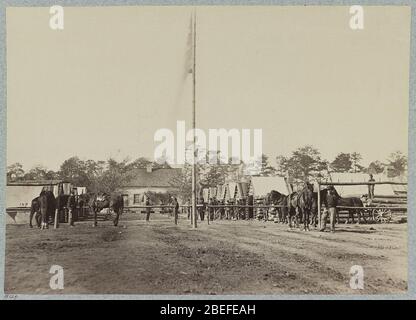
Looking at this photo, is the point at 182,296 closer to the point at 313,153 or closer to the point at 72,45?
the point at 313,153

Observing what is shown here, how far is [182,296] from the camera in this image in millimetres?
7320

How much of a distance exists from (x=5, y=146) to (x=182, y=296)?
2955 mm

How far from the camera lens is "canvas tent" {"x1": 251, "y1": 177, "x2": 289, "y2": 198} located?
762 centimetres

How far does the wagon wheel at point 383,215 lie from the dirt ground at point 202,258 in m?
0.08

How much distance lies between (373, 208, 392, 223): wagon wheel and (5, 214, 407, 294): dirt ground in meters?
0.08

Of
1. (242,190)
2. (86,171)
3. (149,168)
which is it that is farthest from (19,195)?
(242,190)

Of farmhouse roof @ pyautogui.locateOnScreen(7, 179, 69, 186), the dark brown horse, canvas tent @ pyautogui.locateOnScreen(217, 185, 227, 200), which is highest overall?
farmhouse roof @ pyautogui.locateOnScreen(7, 179, 69, 186)

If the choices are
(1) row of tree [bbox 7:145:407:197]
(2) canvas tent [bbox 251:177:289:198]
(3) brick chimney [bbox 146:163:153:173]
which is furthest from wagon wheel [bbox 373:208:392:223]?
(3) brick chimney [bbox 146:163:153:173]

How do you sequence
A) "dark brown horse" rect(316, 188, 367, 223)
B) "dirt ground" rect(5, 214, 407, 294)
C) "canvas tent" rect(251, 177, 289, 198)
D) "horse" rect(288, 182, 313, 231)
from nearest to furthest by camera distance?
"dirt ground" rect(5, 214, 407, 294), "canvas tent" rect(251, 177, 289, 198), "dark brown horse" rect(316, 188, 367, 223), "horse" rect(288, 182, 313, 231)

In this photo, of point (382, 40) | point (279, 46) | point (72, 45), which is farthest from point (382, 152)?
point (72, 45)

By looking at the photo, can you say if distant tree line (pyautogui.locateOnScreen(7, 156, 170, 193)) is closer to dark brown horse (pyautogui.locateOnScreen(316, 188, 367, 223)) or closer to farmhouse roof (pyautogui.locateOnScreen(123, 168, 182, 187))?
farmhouse roof (pyautogui.locateOnScreen(123, 168, 182, 187))

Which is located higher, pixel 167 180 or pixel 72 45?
pixel 72 45

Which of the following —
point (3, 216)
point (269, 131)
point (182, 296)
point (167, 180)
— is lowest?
point (182, 296)

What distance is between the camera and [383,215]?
7609mm
